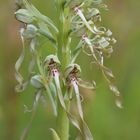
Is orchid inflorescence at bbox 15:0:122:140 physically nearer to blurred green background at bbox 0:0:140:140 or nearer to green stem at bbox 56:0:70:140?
green stem at bbox 56:0:70:140

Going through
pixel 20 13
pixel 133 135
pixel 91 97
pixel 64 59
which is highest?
pixel 20 13

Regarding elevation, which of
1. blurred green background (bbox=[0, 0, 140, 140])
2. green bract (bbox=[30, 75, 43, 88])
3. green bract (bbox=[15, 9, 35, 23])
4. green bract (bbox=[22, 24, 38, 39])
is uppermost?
green bract (bbox=[15, 9, 35, 23])

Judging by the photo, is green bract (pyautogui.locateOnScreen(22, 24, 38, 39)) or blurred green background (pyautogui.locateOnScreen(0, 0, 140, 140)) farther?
blurred green background (pyautogui.locateOnScreen(0, 0, 140, 140))

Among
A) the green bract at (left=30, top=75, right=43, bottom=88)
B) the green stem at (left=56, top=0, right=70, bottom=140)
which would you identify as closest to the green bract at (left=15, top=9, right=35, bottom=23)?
the green stem at (left=56, top=0, right=70, bottom=140)

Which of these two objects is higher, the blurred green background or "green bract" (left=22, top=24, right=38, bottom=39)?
"green bract" (left=22, top=24, right=38, bottom=39)

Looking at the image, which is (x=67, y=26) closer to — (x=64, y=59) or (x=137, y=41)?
(x=64, y=59)

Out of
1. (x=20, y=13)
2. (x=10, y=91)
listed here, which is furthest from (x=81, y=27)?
(x=10, y=91)

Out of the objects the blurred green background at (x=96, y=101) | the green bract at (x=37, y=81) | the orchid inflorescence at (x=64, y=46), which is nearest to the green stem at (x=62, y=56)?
the orchid inflorescence at (x=64, y=46)
